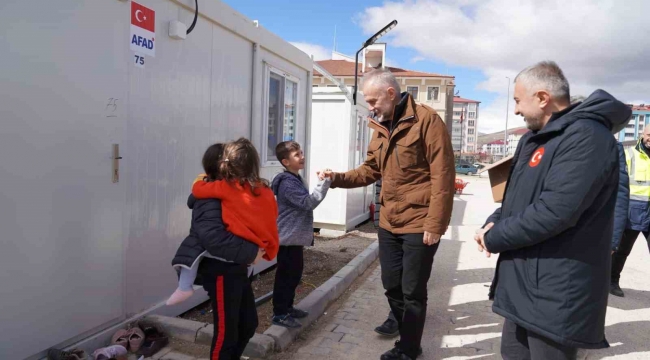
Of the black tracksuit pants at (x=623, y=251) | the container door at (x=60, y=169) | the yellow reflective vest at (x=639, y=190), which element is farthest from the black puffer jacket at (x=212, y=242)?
the black tracksuit pants at (x=623, y=251)

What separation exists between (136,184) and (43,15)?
1.26m

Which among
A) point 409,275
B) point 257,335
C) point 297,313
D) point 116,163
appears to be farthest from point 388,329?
point 116,163

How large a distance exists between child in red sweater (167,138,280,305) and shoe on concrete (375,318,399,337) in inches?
65.8

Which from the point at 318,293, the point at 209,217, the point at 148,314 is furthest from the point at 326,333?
the point at 209,217

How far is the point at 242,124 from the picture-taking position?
4809 mm

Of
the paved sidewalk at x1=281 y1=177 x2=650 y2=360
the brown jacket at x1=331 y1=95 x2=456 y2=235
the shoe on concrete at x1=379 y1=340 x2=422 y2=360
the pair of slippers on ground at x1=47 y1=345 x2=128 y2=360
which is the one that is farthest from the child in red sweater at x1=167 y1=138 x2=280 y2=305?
the shoe on concrete at x1=379 y1=340 x2=422 y2=360

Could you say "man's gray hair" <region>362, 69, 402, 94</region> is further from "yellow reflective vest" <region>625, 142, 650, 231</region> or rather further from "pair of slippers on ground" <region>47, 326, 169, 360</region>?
"yellow reflective vest" <region>625, 142, 650, 231</region>

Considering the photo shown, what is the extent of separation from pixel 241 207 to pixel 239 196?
0.21ft

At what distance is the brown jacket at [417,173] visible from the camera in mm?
3004

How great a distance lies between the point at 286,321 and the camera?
365 cm

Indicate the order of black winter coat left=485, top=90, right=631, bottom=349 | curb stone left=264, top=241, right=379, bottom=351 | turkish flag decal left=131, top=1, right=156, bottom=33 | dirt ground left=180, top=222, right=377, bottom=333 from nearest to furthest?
1. black winter coat left=485, top=90, right=631, bottom=349
2. turkish flag decal left=131, top=1, right=156, bottom=33
3. curb stone left=264, top=241, right=379, bottom=351
4. dirt ground left=180, top=222, right=377, bottom=333

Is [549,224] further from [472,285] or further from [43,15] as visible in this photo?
[472,285]

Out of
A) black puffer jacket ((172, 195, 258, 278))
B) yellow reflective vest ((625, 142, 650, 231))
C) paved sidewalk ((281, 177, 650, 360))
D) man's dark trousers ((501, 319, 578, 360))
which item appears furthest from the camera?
yellow reflective vest ((625, 142, 650, 231))

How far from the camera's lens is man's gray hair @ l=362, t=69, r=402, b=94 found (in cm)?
318
